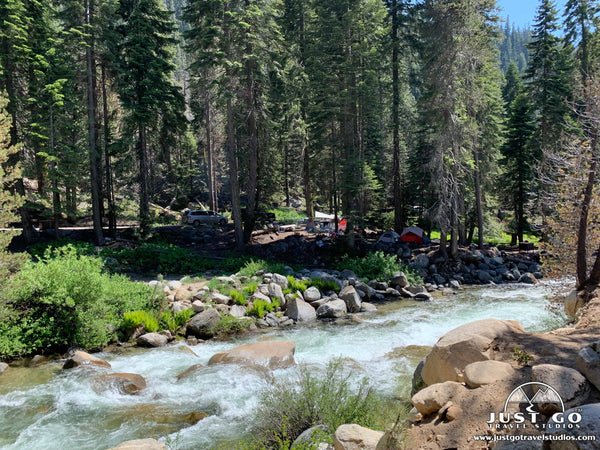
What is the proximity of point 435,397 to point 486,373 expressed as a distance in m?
0.72

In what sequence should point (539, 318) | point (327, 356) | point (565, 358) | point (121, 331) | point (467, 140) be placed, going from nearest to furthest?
point (565, 358), point (327, 356), point (121, 331), point (539, 318), point (467, 140)

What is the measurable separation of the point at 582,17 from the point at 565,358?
1198 inches

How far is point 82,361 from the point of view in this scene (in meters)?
9.12

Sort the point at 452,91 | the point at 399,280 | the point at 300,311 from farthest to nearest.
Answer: the point at 452,91, the point at 399,280, the point at 300,311

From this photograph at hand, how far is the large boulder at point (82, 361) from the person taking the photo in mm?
9062

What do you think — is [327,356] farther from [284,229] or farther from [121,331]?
[284,229]

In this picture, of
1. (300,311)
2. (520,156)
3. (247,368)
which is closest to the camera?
(247,368)

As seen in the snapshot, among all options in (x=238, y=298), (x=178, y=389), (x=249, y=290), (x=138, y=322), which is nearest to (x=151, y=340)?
(x=138, y=322)

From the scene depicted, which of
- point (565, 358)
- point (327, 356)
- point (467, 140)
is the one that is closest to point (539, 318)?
point (327, 356)

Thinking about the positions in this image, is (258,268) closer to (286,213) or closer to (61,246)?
(61,246)

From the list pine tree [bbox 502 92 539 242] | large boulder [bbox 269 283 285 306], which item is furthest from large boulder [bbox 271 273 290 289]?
pine tree [bbox 502 92 539 242]

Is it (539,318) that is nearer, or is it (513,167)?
(539,318)

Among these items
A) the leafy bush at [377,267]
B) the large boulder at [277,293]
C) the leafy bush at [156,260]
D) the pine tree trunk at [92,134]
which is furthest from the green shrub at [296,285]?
the pine tree trunk at [92,134]

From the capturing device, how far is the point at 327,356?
9875 mm
